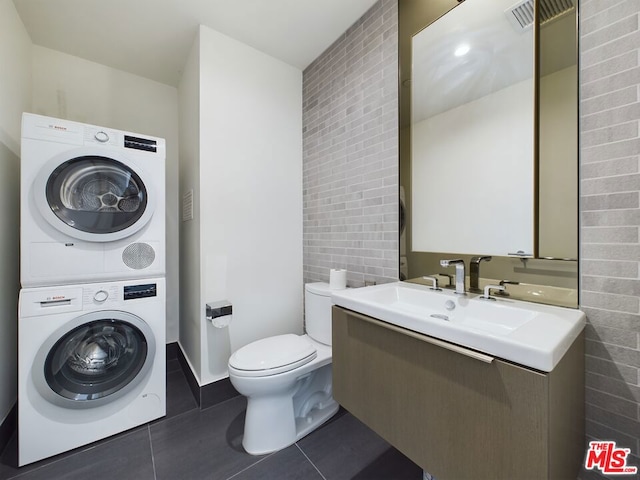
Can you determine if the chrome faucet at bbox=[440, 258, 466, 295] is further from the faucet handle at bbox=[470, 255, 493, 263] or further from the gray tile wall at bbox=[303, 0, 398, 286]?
the gray tile wall at bbox=[303, 0, 398, 286]

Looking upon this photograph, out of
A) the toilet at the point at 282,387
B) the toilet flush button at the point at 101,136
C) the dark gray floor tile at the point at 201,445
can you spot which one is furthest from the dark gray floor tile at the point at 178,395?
the toilet flush button at the point at 101,136

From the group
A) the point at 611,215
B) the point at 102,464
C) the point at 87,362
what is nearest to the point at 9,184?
the point at 87,362

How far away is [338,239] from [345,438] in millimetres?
1212

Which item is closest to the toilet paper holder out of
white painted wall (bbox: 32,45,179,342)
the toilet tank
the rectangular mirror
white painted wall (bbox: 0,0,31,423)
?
the toilet tank

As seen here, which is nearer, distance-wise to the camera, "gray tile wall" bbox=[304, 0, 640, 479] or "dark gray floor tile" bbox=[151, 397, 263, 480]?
"gray tile wall" bbox=[304, 0, 640, 479]

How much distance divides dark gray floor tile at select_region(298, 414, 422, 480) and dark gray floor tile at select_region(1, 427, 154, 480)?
2.63ft

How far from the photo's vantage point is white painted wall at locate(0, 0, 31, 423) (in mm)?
1463

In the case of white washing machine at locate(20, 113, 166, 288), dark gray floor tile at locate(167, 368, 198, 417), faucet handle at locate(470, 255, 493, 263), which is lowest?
dark gray floor tile at locate(167, 368, 198, 417)

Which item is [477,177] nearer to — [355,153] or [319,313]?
[355,153]

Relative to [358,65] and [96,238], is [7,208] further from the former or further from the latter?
[358,65]

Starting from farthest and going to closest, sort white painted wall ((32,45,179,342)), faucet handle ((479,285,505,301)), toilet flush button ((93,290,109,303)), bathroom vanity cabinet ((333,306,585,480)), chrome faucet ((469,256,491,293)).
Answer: white painted wall ((32,45,179,342)) < toilet flush button ((93,290,109,303)) < chrome faucet ((469,256,491,293)) < faucet handle ((479,285,505,301)) < bathroom vanity cabinet ((333,306,585,480))

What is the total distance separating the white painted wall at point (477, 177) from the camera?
1133 mm

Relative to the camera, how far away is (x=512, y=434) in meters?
0.66

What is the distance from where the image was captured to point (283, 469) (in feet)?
4.26
